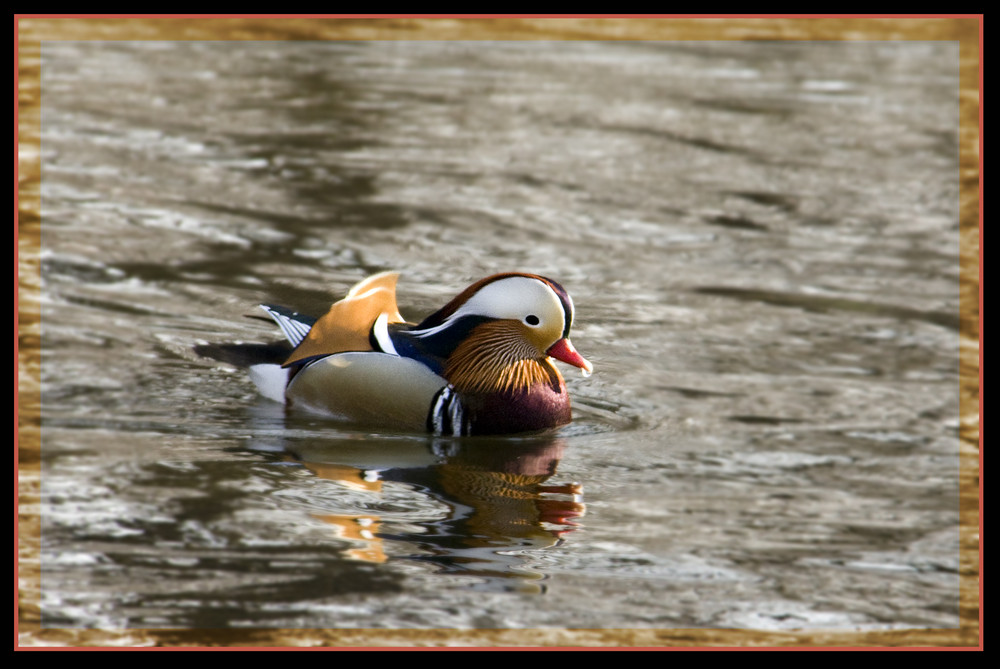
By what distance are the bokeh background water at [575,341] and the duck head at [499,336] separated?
325 mm

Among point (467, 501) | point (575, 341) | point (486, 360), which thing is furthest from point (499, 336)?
point (575, 341)

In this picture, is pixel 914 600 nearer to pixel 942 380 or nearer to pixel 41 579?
pixel 942 380

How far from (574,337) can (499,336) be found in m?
1.40

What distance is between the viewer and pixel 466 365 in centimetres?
642

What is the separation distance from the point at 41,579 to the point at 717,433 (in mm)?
3055

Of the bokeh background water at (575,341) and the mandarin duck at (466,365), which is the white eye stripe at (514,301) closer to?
the mandarin duck at (466,365)

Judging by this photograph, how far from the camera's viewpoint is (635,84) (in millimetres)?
14086

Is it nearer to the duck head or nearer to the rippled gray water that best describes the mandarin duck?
the duck head

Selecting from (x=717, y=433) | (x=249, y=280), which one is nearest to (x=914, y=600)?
(x=717, y=433)

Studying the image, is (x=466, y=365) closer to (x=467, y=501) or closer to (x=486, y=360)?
(x=486, y=360)

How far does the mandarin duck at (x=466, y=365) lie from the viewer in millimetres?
6395

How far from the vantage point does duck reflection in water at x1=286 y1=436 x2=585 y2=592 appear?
5.23 meters

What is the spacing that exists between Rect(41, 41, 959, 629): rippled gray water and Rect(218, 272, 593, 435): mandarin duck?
124 millimetres

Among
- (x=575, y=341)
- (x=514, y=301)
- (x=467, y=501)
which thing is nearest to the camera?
(x=467, y=501)
